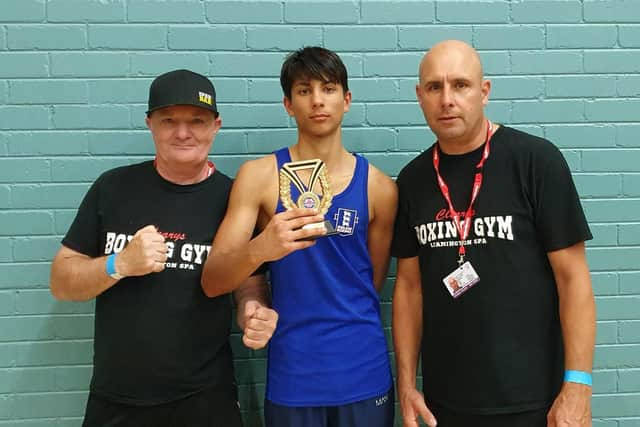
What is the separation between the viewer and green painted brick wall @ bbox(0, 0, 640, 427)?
2.53m

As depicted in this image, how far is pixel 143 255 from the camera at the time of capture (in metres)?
1.95

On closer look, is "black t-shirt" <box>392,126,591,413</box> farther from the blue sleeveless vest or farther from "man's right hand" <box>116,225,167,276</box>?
"man's right hand" <box>116,225,167,276</box>

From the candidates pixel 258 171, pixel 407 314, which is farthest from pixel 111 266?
pixel 407 314

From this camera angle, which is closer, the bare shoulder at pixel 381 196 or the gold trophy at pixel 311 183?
the gold trophy at pixel 311 183

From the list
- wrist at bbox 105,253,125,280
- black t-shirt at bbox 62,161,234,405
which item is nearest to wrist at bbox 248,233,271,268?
black t-shirt at bbox 62,161,234,405

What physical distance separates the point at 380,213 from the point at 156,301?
37.7 inches

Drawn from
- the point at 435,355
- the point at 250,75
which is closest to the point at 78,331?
the point at 250,75

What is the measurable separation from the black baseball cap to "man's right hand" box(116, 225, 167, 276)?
505 millimetres

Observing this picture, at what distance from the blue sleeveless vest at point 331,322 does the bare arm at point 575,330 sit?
66cm

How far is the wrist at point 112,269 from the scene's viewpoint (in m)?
2.02

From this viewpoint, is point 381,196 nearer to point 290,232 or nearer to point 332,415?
point 290,232

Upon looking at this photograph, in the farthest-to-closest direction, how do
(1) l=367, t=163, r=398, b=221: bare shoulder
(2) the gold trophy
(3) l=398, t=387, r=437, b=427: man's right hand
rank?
1. (1) l=367, t=163, r=398, b=221: bare shoulder
2. (3) l=398, t=387, r=437, b=427: man's right hand
3. (2) the gold trophy

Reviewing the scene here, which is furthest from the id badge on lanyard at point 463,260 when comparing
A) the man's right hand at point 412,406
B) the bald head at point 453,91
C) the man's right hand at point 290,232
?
the man's right hand at point 290,232

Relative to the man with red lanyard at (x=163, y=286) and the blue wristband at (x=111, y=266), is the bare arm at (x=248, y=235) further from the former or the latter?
the blue wristband at (x=111, y=266)
